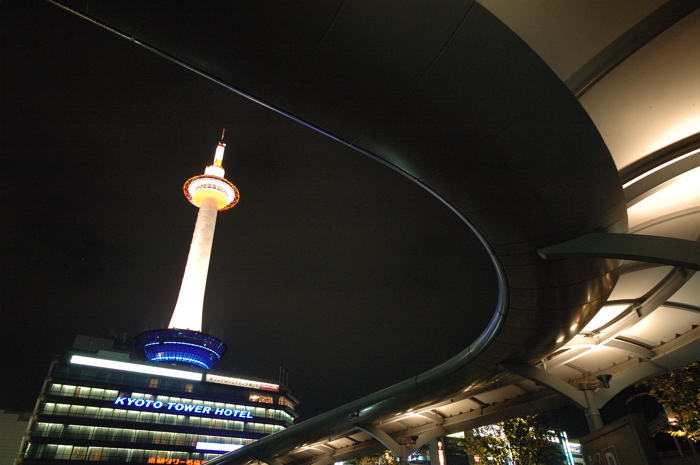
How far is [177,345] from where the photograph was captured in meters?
59.5

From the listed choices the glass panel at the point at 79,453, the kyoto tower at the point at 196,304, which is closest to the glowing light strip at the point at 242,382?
the glass panel at the point at 79,453

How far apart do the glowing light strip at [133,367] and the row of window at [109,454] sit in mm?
14802

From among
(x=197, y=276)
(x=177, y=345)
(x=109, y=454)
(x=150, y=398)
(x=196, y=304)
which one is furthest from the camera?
(x=150, y=398)

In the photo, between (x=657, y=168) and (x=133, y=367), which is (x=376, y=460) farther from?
(x=133, y=367)

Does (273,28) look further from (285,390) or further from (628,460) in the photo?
(285,390)

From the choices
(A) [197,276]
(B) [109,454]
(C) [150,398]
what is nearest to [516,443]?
(A) [197,276]

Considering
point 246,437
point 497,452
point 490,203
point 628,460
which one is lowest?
point 628,460

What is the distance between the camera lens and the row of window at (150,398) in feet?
244

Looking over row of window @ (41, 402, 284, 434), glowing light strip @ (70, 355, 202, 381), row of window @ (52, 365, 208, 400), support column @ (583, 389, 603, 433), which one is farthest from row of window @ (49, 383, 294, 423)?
support column @ (583, 389, 603, 433)

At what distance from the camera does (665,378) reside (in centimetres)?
1628

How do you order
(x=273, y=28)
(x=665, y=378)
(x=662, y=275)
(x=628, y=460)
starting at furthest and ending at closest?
(x=665, y=378)
(x=662, y=275)
(x=628, y=460)
(x=273, y=28)

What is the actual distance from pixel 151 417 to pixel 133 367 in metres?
11.1

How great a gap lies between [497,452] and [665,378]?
472 inches

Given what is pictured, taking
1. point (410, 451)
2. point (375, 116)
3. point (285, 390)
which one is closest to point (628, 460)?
point (375, 116)
